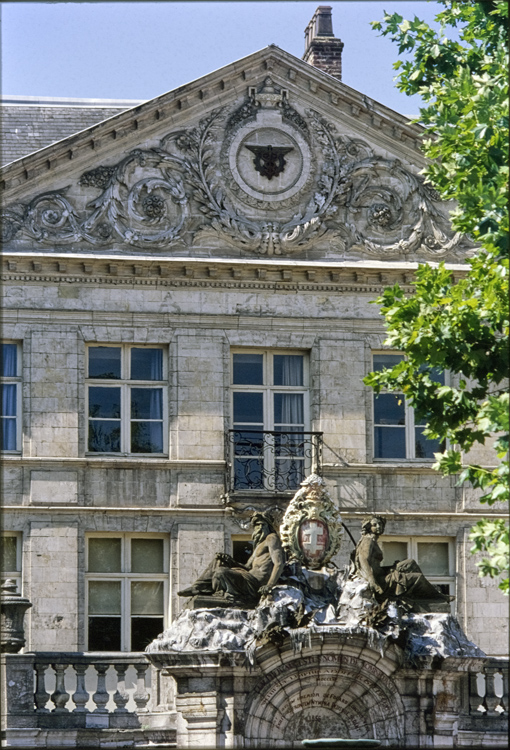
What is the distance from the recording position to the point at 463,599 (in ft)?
94.9

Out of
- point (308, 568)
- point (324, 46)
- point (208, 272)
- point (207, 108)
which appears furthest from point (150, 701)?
point (324, 46)

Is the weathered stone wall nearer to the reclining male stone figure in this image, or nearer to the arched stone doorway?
the reclining male stone figure

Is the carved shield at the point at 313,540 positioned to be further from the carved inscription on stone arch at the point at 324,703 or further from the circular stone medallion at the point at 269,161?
the circular stone medallion at the point at 269,161

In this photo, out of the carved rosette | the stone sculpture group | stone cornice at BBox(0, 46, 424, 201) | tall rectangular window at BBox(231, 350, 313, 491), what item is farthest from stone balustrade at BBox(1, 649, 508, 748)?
stone cornice at BBox(0, 46, 424, 201)

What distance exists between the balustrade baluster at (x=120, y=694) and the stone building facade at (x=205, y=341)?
3839mm

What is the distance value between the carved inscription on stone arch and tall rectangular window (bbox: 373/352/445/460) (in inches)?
251

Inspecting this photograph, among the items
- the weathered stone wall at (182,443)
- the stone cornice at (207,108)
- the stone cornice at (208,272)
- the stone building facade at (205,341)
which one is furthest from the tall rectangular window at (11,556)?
the stone cornice at (207,108)

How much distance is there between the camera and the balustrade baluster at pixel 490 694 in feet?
79.8

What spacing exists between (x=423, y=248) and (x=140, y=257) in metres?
4.50

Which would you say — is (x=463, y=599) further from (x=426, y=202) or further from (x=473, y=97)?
(x=473, y=97)

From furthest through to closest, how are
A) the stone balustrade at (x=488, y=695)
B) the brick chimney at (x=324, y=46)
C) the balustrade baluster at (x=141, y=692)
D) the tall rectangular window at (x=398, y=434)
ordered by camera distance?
the brick chimney at (x=324, y=46), the tall rectangular window at (x=398, y=434), the stone balustrade at (x=488, y=695), the balustrade baluster at (x=141, y=692)

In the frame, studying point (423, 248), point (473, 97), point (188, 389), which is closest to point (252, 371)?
point (188, 389)

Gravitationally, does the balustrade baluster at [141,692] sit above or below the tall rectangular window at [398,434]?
below

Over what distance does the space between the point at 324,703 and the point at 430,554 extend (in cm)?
590
